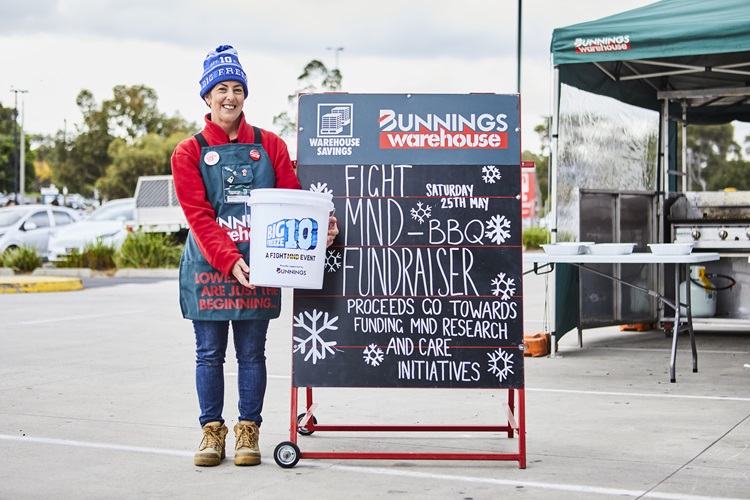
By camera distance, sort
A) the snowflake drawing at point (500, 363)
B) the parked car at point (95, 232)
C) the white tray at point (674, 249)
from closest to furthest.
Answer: the snowflake drawing at point (500, 363) → the white tray at point (674, 249) → the parked car at point (95, 232)

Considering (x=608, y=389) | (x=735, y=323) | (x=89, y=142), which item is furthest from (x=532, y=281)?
(x=89, y=142)

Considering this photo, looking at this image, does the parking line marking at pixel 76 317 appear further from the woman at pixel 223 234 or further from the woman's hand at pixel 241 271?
the woman's hand at pixel 241 271

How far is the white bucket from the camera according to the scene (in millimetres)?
4820

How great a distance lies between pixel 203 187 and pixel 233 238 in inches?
11.9

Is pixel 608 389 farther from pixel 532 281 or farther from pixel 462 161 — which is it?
pixel 532 281

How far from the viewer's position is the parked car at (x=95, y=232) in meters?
24.5

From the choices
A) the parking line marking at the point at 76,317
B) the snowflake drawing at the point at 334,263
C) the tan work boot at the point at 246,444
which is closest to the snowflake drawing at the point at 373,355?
the snowflake drawing at the point at 334,263

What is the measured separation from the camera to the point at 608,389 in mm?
7715

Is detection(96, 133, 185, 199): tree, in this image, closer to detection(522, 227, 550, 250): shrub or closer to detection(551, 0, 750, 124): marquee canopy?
detection(522, 227, 550, 250): shrub

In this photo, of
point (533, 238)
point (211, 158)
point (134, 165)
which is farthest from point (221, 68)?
point (134, 165)

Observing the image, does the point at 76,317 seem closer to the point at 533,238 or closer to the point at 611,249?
the point at 611,249

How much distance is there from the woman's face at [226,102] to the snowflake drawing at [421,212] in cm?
105

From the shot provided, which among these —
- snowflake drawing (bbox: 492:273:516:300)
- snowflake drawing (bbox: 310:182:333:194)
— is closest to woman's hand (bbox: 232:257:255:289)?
snowflake drawing (bbox: 310:182:333:194)

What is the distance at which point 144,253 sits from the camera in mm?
23984
